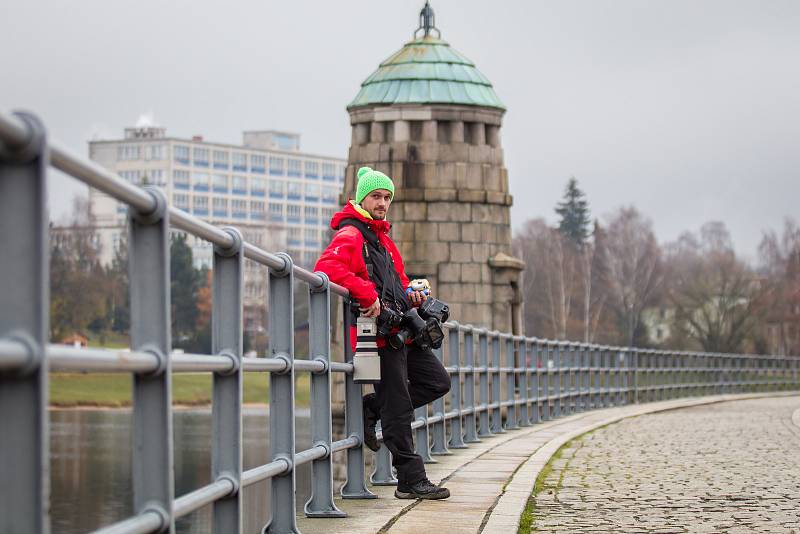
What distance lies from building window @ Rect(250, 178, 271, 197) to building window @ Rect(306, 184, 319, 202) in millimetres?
6460

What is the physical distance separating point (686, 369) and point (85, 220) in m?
15.2

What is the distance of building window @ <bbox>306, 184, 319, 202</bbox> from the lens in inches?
7603

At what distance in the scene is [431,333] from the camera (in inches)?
344

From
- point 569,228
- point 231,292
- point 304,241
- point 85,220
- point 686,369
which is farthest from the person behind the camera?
point 304,241

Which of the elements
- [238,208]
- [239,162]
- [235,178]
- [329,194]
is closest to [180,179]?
[235,178]

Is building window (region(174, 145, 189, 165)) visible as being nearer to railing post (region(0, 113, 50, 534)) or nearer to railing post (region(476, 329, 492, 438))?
railing post (region(476, 329, 492, 438))

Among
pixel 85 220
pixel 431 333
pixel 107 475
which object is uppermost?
pixel 85 220

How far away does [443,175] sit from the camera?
134 ft

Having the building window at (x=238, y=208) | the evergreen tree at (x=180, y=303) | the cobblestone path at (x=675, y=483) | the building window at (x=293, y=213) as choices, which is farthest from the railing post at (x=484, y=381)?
the building window at (x=293, y=213)

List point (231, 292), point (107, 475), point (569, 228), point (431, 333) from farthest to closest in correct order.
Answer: point (569, 228) < point (107, 475) < point (431, 333) < point (231, 292)

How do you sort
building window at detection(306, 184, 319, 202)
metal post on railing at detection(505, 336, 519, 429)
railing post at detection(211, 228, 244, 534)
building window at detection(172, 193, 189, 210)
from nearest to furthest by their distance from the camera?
railing post at detection(211, 228, 244, 534), metal post on railing at detection(505, 336, 519, 429), building window at detection(172, 193, 189, 210), building window at detection(306, 184, 319, 202)

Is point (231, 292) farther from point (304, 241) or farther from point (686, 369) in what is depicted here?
point (304, 241)

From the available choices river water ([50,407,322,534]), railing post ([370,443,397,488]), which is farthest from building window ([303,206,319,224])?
railing post ([370,443,397,488])

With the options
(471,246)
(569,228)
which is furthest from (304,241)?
(471,246)
